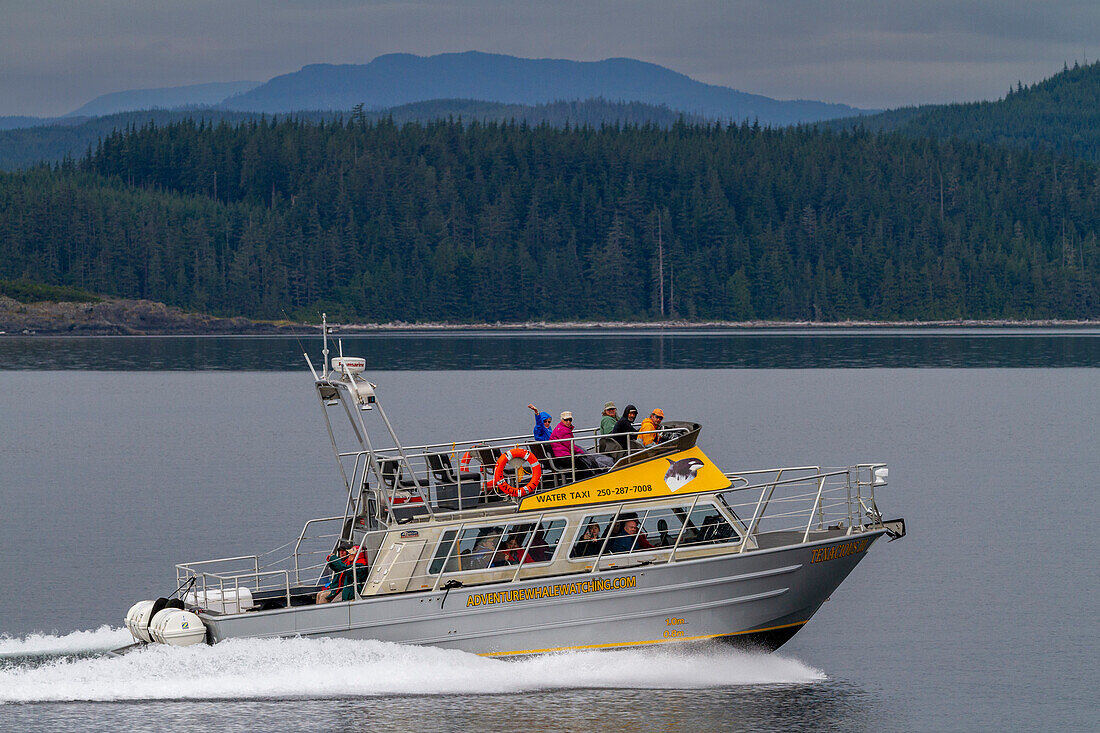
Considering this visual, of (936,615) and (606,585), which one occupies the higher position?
(606,585)

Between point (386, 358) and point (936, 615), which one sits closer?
point (936, 615)

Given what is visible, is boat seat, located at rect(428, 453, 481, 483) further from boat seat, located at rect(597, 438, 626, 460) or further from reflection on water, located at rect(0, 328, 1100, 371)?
reflection on water, located at rect(0, 328, 1100, 371)

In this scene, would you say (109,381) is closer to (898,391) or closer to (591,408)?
(591,408)

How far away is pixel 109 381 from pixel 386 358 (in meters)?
35.8

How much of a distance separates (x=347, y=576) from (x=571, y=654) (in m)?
3.97

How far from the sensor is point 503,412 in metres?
75.0

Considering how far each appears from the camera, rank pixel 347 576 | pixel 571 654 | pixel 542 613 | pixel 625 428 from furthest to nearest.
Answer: pixel 625 428
pixel 347 576
pixel 571 654
pixel 542 613

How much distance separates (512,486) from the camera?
22578mm

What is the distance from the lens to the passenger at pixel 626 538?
22547 mm

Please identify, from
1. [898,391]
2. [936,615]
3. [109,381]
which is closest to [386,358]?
[109,381]

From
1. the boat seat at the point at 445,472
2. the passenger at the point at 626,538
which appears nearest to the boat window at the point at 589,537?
the passenger at the point at 626,538

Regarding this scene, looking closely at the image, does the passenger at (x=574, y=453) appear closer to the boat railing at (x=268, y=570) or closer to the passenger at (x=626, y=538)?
the passenger at (x=626, y=538)

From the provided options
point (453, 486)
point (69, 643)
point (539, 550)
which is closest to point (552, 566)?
point (539, 550)

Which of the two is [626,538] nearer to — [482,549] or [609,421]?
[609,421]
